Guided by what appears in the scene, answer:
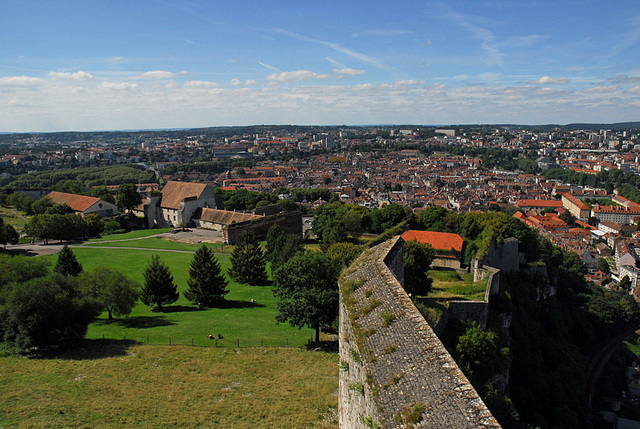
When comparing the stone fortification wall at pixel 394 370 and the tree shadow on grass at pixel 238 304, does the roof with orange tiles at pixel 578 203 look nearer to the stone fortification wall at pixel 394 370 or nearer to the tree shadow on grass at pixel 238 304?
the tree shadow on grass at pixel 238 304

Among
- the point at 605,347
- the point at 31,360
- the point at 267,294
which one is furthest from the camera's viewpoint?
the point at 605,347

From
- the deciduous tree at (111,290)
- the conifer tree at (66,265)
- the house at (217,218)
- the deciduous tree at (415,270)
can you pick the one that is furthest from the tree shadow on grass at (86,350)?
the house at (217,218)

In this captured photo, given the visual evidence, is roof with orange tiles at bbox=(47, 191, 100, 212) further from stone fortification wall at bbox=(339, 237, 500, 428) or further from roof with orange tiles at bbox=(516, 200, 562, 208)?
roof with orange tiles at bbox=(516, 200, 562, 208)

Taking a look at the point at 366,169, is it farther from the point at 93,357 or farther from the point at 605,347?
the point at 93,357

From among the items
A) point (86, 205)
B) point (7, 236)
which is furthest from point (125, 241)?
point (86, 205)

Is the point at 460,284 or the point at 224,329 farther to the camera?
the point at 460,284

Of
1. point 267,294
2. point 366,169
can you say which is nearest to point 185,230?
point 267,294

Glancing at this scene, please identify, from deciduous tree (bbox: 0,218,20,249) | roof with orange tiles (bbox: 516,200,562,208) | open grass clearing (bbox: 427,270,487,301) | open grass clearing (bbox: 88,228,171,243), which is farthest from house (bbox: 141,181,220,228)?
roof with orange tiles (bbox: 516,200,562,208)
